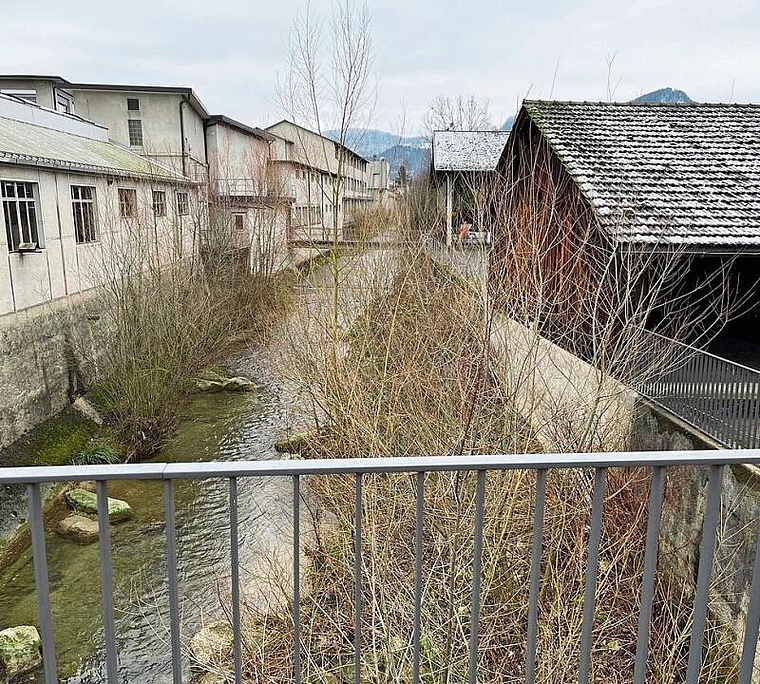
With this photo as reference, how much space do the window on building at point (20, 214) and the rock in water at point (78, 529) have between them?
4.55 meters

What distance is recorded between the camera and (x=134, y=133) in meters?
27.4

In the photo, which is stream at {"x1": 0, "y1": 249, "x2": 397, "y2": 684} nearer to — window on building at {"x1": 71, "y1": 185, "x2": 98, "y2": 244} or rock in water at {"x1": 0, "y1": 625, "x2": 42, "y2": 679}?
rock in water at {"x1": 0, "y1": 625, "x2": 42, "y2": 679}

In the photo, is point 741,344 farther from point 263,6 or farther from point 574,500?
point 263,6

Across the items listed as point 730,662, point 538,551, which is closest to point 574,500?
point 730,662

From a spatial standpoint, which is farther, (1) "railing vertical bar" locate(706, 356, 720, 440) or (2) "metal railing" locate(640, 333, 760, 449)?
(1) "railing vertical bar" locate(706, 356, 720, 440)

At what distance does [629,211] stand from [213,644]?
7079mm

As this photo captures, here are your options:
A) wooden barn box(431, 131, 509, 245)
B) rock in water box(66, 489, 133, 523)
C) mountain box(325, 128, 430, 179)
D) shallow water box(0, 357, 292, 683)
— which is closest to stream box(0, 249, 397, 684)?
shallow water box(0, 357, 292, 683)

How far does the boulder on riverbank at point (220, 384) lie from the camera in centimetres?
1445

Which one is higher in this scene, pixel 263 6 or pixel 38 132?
pixel 263 6

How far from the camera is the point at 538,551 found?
5.76 ft

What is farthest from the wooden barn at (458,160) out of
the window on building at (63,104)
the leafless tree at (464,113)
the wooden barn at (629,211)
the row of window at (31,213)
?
the window on building at (63,104)

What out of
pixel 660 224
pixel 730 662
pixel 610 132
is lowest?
pixel 730 662

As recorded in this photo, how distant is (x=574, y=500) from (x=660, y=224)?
4239 millimetres

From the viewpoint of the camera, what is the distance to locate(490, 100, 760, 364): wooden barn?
776cm
